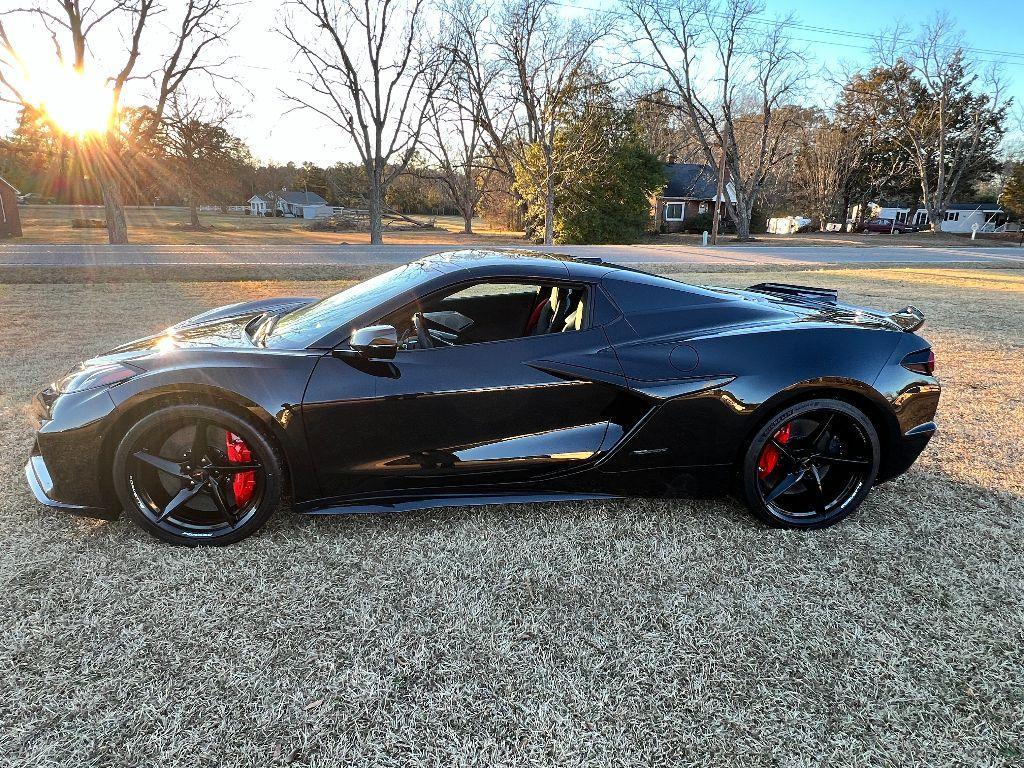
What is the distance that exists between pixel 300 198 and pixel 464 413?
88.3 m

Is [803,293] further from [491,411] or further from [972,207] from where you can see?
[972,207]

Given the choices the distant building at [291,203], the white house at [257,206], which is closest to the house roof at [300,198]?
the distant building at [291,203]

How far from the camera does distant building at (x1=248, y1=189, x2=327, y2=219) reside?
79438mm

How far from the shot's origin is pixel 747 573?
105 inches

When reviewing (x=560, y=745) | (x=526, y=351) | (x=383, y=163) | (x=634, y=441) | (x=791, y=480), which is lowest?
(x=560, y=745)

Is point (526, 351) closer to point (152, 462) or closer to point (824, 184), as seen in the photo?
point (152, 462)

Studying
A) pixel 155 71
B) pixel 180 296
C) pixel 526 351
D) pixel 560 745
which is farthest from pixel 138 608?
pixel 155 71

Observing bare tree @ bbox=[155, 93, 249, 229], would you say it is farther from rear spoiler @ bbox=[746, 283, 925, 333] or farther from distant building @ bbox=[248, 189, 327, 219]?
rear spoiler @ bbox=[746, 283, 925, 333]

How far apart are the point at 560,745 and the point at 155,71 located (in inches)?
1215

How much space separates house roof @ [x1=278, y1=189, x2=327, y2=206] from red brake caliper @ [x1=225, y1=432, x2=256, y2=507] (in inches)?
3353

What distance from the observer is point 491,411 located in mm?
2684

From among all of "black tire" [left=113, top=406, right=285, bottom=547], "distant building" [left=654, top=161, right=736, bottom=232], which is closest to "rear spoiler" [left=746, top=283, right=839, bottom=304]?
"black tire" [left=113, top=406, right=285, bottom=547]

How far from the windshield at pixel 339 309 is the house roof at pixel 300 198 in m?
84.5

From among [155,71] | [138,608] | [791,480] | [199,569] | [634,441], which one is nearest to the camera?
[138,608]
